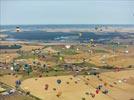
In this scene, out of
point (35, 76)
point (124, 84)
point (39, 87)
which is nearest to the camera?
point (39, 87)

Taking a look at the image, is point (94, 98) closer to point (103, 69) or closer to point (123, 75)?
point (123, 75)

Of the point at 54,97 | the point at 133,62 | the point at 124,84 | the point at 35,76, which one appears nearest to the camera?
the point at 54,97

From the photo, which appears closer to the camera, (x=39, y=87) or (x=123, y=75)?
(x=39, y=87)

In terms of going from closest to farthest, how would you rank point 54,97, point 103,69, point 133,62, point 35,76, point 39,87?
point 54,97 < point 39,87 < point 35,76 < point 103,69 < point 133,62

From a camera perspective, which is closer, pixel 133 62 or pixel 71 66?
pixel 71 66

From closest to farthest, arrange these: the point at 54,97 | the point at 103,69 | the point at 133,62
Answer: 1. the point at 54,97
2. the point at 103,69
3. the point at 133,62

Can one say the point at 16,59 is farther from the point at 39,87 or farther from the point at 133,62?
the point at 39,87

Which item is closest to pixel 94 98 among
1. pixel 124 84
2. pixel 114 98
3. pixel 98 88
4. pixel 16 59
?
pixel 114 98

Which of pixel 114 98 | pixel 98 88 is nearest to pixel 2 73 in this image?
pixel 98 88
